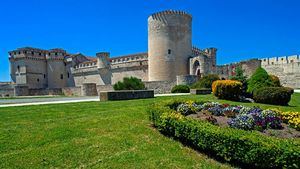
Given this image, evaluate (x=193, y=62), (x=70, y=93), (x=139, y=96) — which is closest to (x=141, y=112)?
(x=139, y=96)

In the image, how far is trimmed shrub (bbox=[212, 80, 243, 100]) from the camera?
15297mm

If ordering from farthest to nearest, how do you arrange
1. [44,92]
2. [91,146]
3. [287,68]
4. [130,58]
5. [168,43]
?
[130,58], [44,92], [168,43], [287,68], [91,146]

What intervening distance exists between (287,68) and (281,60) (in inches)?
56.7

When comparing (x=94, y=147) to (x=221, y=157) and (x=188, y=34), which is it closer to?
(x=221, y=157)

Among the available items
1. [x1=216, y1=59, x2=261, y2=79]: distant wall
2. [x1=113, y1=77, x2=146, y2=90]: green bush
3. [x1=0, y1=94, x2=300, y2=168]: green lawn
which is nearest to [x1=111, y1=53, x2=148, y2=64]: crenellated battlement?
[x1=216, y1=59, x2=261, y2=79]: distant wall

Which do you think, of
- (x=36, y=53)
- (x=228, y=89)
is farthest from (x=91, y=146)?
(x=36, y=53)

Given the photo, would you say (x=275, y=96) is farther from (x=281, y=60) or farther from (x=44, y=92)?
(x=44, y=92)

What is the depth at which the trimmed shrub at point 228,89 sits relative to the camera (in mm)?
15297

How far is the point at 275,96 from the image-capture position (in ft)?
46.1

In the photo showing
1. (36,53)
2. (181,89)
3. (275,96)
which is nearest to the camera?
(275,96)

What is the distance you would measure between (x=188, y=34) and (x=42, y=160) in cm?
3472

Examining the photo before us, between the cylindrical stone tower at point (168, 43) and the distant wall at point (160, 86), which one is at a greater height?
the cylindrical stone tower at point (168, 43)

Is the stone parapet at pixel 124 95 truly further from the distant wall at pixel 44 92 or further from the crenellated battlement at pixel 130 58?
the distant wall at pixel 44 92

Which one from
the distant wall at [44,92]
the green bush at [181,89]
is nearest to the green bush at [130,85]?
the green bush at [181,89]
